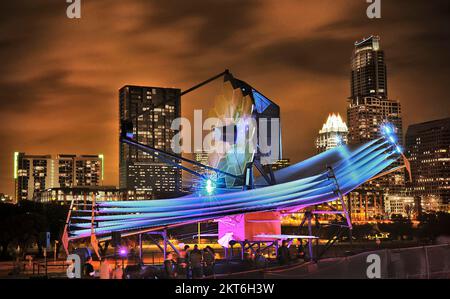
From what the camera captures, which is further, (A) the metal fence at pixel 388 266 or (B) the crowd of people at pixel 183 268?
(B) the crowd of people at pixel 183 268

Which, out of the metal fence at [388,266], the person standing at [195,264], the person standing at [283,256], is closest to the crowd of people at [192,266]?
the person standing at [195,264]

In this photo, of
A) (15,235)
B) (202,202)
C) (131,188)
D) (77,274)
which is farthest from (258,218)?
(131,188)

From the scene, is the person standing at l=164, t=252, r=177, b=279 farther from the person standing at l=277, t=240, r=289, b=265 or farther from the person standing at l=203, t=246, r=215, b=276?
the person standing at l=277, t=240, r=289, b=265

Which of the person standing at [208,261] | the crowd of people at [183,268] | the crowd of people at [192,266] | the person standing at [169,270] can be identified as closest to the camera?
the crowd of people at [183,268]

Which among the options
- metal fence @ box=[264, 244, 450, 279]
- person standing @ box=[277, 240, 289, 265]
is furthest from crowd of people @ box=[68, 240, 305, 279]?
metal fence @ box=[264, 244, 450, 279]

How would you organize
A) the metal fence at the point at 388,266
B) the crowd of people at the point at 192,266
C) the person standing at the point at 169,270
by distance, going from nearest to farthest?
the metal fence at the point at 388,266 < the crowd of people at the point at 192,266 < the person standing at the point at 169,270

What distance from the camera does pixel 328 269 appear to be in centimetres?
1898

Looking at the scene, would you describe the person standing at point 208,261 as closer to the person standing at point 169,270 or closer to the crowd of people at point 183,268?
the crowd of people at point 183,268

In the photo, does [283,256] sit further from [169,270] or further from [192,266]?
[192,266]

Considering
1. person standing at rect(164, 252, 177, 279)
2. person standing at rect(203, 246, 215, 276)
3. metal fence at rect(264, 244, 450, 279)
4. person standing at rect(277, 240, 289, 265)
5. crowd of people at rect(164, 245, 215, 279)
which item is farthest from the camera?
person standing at rect(277, 240, 289, 265)

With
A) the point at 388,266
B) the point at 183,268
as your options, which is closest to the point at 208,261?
the point at 183,268
